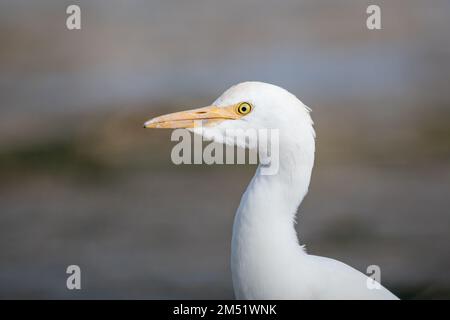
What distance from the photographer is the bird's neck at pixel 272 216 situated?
8.74 ft

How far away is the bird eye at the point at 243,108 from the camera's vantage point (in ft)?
8.89

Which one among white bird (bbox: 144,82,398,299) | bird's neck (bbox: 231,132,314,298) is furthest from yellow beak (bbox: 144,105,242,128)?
bird's neck (bbox: 231,132,314,298)

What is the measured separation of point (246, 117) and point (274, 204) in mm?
320

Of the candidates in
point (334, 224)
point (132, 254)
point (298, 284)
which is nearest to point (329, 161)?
point (334, 224)

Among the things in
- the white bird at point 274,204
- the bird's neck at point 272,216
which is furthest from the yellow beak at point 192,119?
the bird's neck at point 272,216

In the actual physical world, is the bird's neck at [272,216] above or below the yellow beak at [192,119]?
below


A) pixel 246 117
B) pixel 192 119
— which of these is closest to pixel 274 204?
pixel 246 117

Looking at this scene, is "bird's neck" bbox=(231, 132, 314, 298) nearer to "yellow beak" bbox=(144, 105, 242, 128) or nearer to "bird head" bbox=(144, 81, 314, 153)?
"bird head" bbox=(144, 81, 314, 153)

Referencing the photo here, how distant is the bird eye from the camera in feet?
8.89

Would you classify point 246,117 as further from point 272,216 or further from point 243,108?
point 272,216

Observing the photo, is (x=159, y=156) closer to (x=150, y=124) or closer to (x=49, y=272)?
(x=49, y=272)

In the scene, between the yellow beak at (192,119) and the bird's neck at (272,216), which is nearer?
the bird's neck at (272,216)

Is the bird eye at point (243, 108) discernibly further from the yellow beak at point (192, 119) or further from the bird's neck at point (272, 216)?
the bird's neck at point (272, 216)

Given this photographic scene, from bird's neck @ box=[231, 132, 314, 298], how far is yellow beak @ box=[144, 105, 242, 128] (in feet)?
0.81
